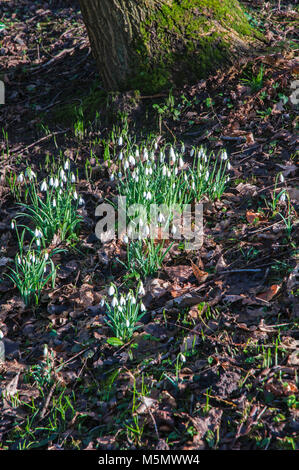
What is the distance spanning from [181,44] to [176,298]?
280 cm

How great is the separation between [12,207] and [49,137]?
102cm

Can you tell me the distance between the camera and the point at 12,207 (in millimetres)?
4340

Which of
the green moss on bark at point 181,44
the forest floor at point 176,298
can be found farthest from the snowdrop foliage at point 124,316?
the green moss on bark at point 181,44

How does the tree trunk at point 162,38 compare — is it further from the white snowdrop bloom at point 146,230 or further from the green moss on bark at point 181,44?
the white snowdrop bloom at point 146,230

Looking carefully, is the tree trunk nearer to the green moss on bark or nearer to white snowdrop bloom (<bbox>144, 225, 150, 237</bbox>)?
the green moss on bark

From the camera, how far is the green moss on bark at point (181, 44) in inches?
189

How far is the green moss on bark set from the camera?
189 inches

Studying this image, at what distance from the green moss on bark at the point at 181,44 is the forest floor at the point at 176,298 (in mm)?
152

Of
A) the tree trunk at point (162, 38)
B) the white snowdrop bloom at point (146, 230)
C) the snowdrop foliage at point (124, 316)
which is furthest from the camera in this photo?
the tree trunk at point (162, 38)

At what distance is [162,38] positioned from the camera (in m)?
4.79

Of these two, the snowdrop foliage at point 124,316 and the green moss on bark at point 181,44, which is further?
the green moss on bark at point 181,44

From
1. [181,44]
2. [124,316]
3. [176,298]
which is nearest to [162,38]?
[181,44]

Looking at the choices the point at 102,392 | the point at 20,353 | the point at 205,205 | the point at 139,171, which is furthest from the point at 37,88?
the point at 102,392

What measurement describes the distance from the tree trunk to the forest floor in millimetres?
171
